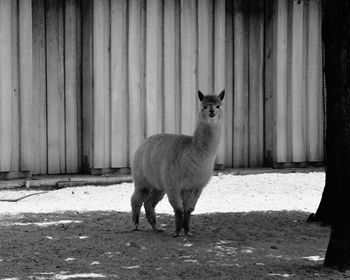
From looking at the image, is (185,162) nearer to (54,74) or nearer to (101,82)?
(101,82)

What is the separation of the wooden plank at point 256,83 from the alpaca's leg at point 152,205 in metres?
5.43

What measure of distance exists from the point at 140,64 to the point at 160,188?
4.71 metres

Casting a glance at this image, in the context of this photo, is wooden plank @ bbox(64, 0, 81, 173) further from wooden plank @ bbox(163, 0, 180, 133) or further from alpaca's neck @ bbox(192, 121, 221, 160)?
alpaca's neck @ bbox(192, 121, 221, 160)

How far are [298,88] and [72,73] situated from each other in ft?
12.9

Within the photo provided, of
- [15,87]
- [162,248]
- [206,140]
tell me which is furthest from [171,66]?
[162,248]

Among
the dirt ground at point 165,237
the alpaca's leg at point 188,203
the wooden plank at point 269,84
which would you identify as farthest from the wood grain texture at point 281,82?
the alpaca's leg at point 188,203

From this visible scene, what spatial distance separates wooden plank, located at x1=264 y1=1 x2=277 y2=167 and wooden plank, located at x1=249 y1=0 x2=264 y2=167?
8cm

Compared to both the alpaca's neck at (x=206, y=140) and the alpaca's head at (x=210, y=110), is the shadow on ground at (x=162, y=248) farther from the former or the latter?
the alpaca's head at (x=210, y=110)

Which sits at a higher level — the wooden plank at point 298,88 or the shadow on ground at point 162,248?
A: the wooden plank at point 298,88

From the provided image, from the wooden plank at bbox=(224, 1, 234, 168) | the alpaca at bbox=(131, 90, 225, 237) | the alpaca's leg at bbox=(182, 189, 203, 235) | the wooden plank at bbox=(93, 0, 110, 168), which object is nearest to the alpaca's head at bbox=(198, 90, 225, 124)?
the alpaca at bbox=(131, 90, 225, 237)

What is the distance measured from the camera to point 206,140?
7.81 m

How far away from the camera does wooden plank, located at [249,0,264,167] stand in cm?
1335

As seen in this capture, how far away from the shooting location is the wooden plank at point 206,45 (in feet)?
41.5

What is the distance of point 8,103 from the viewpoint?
37.9 ft
